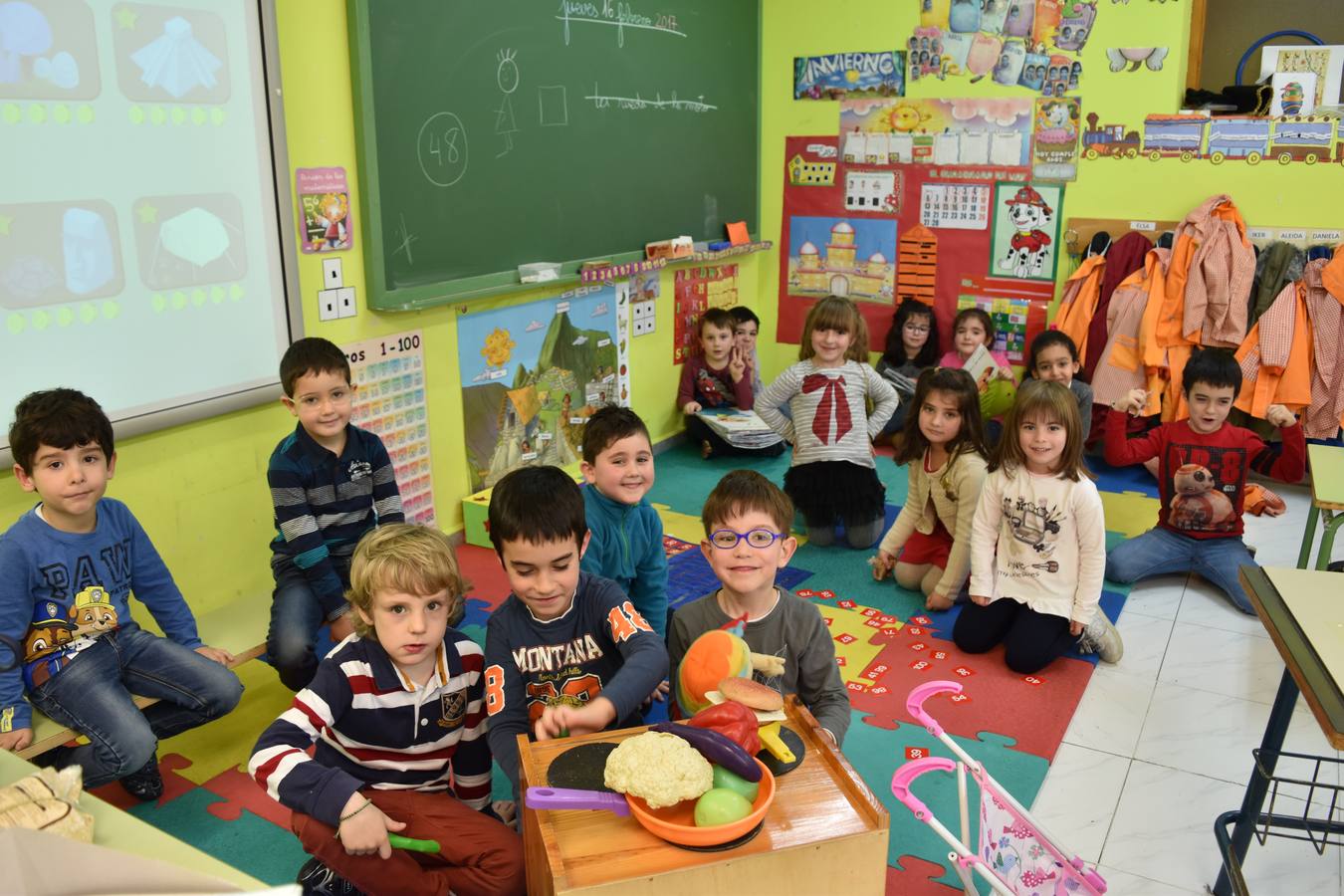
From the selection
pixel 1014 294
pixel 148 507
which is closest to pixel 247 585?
pixel 148 507

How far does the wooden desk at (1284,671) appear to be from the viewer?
5.67 ft

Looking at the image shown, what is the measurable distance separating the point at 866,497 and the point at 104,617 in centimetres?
248

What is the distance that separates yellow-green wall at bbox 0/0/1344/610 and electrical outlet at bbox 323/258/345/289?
0.12ft

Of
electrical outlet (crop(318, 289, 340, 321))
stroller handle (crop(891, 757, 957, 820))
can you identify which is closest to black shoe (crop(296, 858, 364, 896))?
stroller handle (crop(891, 757, 957, 820))

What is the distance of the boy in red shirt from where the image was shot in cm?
332

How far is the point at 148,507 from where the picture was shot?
2.81 metres

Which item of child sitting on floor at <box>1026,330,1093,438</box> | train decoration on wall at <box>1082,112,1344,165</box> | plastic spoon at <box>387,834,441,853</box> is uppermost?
train decoration on wall at <box>1082,112,1344,165</box>

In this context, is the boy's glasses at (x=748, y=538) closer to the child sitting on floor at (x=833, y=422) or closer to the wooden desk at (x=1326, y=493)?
the wooden desk at (x=1326, y=493)

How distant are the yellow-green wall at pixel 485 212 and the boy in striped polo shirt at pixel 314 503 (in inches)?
11.2

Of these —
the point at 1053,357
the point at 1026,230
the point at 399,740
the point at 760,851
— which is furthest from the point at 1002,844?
the point at 1026,230

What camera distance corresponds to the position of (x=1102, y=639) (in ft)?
9.83

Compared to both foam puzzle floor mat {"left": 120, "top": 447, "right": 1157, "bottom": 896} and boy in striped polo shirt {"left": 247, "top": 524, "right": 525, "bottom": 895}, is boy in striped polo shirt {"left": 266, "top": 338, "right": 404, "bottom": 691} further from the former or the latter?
boy in striped polo shirt {"left": 247, "top": 524, "right": 525, "bottom": 895}

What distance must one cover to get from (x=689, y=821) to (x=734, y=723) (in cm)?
16

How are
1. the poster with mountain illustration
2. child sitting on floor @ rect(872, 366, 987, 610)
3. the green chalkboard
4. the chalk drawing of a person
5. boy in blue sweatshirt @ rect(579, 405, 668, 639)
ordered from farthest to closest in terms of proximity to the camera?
the poster with mountain illustration → the chalk drawing of a person → the green chalkboard → child sitting on floor @ rect(872, 366, 987, 610) → boy in blue sweatshirt @ rect(579, 405, 668, 639)
